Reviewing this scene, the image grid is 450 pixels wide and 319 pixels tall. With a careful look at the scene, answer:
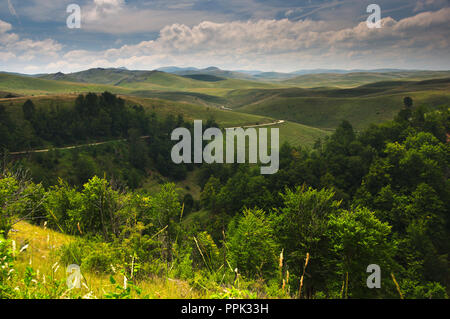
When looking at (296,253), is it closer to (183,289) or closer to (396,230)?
(183,289)

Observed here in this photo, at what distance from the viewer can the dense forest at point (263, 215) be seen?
1367cm

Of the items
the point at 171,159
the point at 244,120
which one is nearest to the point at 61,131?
the point at 171,159

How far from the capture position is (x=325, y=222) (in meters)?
29.1

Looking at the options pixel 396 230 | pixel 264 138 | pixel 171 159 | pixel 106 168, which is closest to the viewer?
pixel 396 230

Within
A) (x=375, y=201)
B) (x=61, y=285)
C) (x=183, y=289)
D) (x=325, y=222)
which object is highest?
(x=61, y=285)

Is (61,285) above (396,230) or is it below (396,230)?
above

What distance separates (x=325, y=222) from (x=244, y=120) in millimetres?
169379

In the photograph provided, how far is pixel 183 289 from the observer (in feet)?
22.1

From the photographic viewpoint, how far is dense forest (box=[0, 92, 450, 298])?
13.7 m

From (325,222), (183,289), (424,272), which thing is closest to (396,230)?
(424,272)

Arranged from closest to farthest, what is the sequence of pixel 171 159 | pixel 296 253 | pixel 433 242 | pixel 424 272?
pixel 296 253
pixel 424 272
pixel 433 242
pixel 171 159

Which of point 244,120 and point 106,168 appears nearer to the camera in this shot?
point 106,168

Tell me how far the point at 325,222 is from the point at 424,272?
19562mm

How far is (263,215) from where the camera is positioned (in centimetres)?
3450
